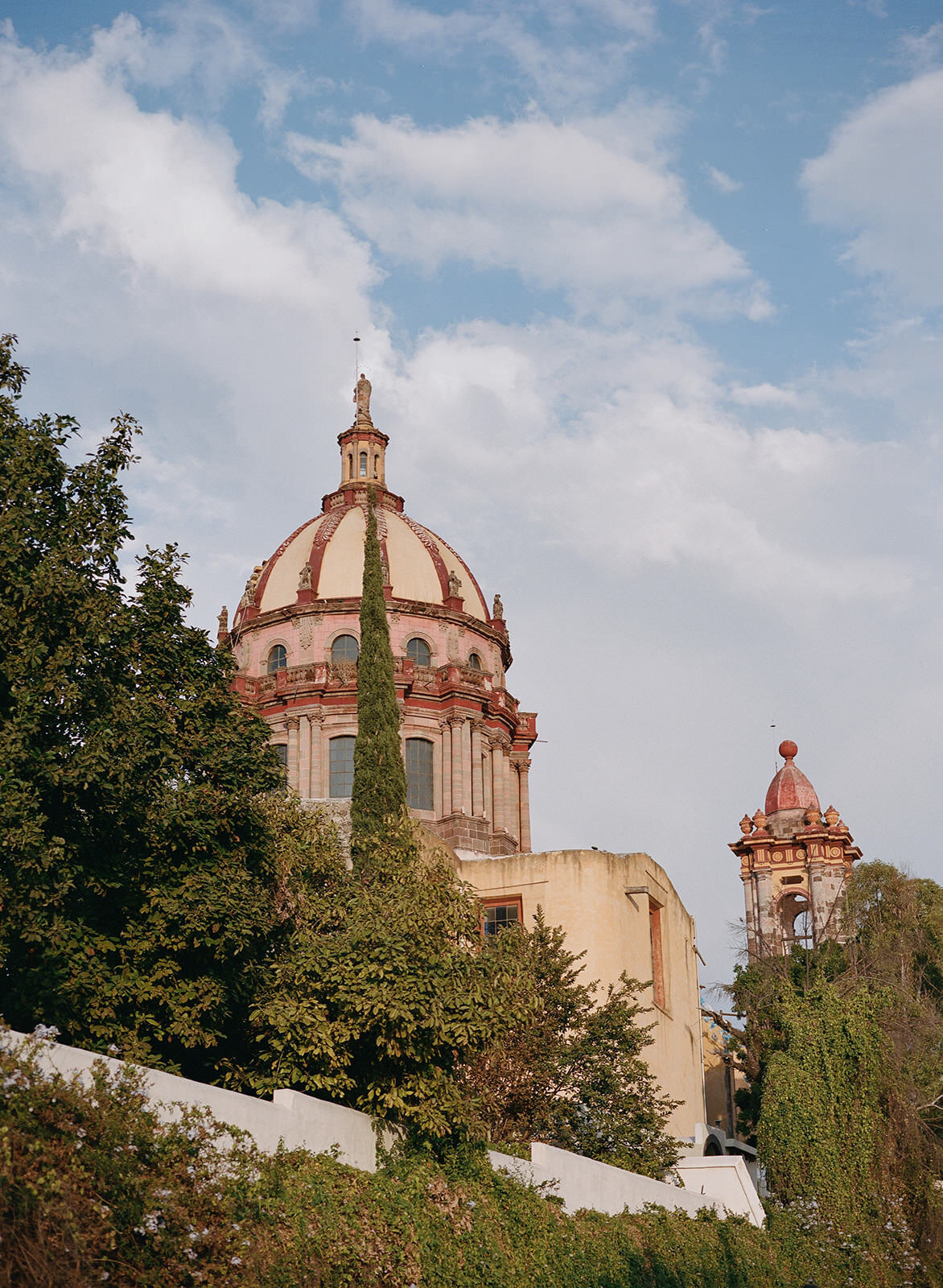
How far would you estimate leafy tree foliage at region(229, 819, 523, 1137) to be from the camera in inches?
666

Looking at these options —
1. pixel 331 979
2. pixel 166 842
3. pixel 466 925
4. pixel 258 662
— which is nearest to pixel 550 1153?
pixel 466 925

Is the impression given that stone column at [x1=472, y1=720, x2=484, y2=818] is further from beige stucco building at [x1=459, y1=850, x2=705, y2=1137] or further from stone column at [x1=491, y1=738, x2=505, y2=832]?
beige stucco building at [x1=459, y1=850, x2=705, y2=1137]

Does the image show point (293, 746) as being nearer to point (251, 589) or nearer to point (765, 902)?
point (251, 589)

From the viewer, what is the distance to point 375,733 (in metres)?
31.2

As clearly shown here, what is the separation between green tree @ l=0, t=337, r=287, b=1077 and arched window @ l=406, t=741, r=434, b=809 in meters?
30.2

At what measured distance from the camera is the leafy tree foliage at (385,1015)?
666 inches

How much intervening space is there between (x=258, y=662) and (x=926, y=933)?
24912mm

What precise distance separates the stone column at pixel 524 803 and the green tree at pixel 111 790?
1341 inches

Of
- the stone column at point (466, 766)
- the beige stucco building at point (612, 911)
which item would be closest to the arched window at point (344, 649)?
the stone column at point (466, 766)

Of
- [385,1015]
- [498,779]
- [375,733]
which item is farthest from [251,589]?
[385,1015]

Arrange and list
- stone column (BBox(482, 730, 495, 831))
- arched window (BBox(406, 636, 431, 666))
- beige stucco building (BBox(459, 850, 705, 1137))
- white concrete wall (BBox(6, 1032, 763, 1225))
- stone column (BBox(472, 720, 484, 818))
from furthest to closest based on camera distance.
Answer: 1. arched window (BBox(406, 636, 431, 666))
2. stone column (BBox(482, 730, 495, 831))
3. stone column (BBox(472, 720, 484, 818))
4. beige stucco building (BBox(459, 850, 705, 1137))
5. white concrete wall (BBox(6, 1032, 763, 1225))

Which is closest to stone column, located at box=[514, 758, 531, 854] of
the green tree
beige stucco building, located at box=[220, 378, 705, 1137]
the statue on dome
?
beige stucco building, located at box=[220, 378, 705, 1137]

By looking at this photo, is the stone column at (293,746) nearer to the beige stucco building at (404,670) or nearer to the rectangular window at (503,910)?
the beige stucco building at (404,670)

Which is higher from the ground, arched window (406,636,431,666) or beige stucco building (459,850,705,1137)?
arched window (406,636,431,666)
